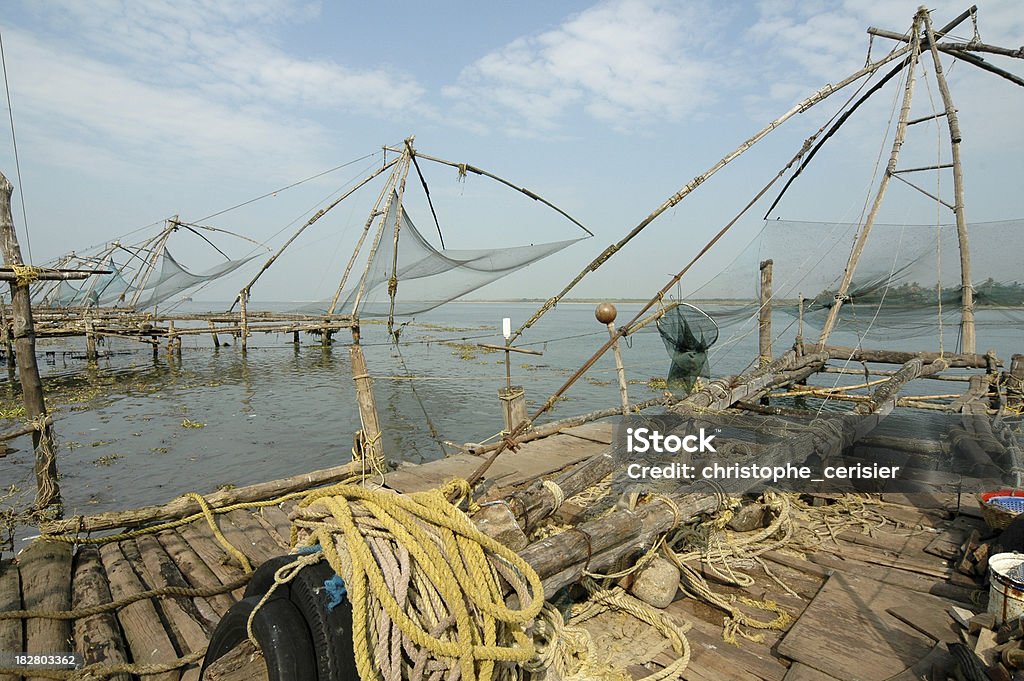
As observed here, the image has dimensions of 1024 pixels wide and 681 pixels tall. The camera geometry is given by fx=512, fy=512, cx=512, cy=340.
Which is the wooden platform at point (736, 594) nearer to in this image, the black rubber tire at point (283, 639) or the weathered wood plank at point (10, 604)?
the weathered wood plank at point (10, 604)

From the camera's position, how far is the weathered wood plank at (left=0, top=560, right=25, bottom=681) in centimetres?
288

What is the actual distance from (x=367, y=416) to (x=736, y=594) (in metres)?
4.51

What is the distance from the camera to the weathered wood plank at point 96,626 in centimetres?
285

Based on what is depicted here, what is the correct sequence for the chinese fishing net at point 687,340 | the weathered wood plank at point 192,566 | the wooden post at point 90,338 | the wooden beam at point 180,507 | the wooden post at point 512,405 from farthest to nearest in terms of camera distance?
the wooden post at point 90,338 → the chinese fishing net at point 687,340 → the wooden post at point 512,405 → the wooden beam at point 180,507 → the weathered wood plank at point 192,566

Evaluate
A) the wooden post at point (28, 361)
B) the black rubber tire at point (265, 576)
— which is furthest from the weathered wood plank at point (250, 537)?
the black rubber tire at point (265, 576)

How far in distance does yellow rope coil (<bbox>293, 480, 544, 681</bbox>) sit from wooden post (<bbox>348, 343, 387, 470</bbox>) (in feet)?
12.5

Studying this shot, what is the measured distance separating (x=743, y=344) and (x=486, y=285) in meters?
25.3

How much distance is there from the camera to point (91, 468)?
385 inches

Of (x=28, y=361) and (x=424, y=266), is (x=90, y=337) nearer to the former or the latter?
(x=424, y=266)

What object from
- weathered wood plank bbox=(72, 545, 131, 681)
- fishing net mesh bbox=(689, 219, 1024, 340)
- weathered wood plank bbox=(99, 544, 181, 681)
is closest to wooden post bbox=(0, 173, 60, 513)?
weathered wood plank bbox=(72, 545, 131, 681)

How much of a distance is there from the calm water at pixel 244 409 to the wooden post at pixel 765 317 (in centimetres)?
61

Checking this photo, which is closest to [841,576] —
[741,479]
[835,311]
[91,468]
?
[741,479]

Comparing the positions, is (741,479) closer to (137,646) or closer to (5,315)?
(137,646)

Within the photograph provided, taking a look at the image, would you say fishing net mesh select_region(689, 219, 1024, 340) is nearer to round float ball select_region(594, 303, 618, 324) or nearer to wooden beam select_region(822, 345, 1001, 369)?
wooden beam select_region(822, 345, 1001, 369)
